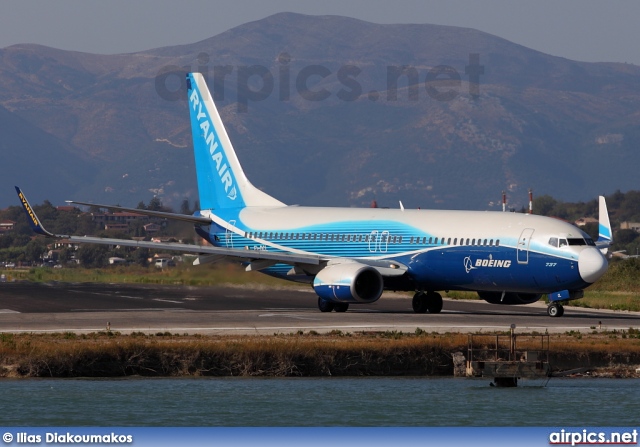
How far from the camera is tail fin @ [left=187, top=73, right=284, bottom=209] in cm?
6378

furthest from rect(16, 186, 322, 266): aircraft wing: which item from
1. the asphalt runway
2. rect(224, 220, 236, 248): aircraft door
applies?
rect(224, 220, 236, 248): aircraft door

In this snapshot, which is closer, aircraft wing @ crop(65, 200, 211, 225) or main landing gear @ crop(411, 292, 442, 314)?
main landing gear @ crop(411, 292, 442, 314)

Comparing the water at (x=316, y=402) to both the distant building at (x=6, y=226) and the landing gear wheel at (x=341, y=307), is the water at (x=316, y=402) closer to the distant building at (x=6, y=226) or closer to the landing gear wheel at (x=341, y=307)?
the landing gear wheel at (x=341, y=307)

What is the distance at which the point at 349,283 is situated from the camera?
5278cm

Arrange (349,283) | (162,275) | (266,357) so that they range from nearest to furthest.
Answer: (266,357)
(349,283)
(162,275)

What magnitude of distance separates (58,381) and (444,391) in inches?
395

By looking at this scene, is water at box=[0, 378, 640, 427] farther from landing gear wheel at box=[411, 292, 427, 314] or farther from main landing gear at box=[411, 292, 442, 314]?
landing gear wheel at box=[411, 292, 427, 314]

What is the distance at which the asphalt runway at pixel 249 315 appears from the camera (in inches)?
1836

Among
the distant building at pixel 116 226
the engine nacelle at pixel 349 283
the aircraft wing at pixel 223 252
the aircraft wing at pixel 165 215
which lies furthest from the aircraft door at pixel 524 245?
the distant building at pixel 116 226

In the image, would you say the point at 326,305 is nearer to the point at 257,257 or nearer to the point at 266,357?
the point at 257,257

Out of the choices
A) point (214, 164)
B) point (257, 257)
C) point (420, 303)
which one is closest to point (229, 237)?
point (214, 164)

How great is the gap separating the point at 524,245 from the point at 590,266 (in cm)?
255

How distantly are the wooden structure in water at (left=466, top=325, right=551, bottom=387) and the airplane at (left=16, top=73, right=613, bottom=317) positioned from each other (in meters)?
9.65

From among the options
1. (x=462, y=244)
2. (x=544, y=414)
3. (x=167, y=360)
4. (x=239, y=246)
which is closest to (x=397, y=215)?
(x=462, y=244)
